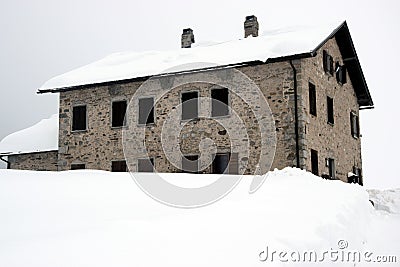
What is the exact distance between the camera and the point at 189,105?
16312 mm

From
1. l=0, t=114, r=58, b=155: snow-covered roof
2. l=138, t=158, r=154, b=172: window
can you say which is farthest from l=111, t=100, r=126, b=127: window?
l=0, t=114, r=58, b=155: snow-covered roof

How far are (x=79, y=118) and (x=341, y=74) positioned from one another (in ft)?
33.4

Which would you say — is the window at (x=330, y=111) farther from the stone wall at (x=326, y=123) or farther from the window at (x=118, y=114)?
the window at (x=118, y=114)

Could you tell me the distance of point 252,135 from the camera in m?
14.9

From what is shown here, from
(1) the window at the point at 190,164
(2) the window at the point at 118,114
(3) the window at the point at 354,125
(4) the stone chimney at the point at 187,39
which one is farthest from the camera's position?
(4) the stone chimney at the point at 187,39

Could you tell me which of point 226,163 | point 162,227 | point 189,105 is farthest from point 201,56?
point 162,227

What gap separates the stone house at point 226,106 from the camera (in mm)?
14680

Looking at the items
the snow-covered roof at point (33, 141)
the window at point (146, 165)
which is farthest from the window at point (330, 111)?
the snow-covered roof at point (33, 141)

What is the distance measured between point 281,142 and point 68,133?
8332 mm

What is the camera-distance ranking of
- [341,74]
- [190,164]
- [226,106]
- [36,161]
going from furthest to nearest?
1. [36,161]
2. [341,74]
3. [190,164]
4. [226,106]

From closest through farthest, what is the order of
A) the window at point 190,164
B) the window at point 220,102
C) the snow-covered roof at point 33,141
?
the window at point 220,102
the window at point 190,164
the snow-covered roof at point 33,141

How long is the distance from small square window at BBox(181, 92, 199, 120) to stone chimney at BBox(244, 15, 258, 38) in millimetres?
4571

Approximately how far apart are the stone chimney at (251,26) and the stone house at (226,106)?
0.13 feet

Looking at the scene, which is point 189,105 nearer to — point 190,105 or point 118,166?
point 190,105
